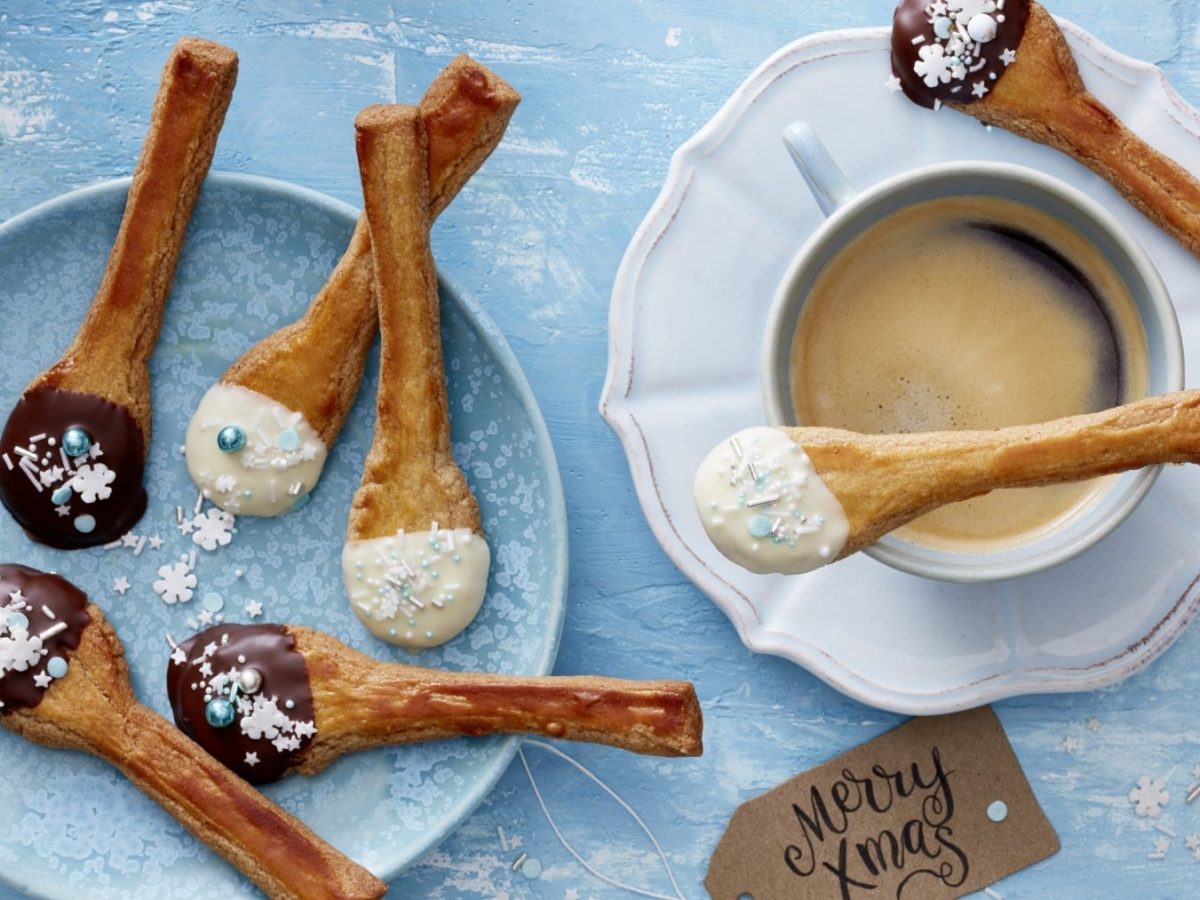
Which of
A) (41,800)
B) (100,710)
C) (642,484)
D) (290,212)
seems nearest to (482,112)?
(290,212)

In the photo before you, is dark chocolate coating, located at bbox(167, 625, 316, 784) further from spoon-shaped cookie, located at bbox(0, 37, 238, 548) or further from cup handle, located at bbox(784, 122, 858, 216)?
cup handle, located at bbox(784, 122, 858, 216)

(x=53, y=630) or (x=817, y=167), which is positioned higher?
(x=817, y=167)

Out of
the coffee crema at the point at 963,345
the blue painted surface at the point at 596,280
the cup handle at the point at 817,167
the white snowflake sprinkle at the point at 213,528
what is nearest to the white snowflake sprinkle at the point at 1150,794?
the blue painted surface at the point at 596,280

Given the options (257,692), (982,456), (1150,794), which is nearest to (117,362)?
(257,692)

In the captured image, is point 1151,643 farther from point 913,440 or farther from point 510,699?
point 510,699

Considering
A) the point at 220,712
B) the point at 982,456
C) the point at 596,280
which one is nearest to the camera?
the point at 982,456

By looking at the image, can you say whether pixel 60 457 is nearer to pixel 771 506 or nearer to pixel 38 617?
pixel 38 617
